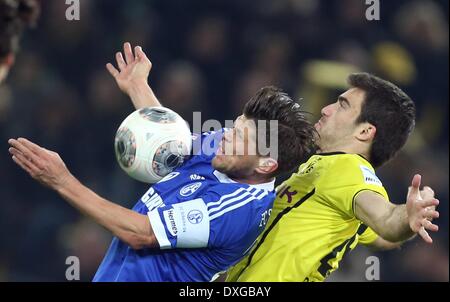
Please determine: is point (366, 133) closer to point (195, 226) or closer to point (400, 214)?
point (400, 214)

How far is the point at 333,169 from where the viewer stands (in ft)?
14.9

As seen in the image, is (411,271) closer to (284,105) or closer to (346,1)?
(346,1)

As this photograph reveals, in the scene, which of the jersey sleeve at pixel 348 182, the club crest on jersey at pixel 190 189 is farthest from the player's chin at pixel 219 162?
the jersey sleeve at pixel 348 182

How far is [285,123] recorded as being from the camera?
14.0 ft

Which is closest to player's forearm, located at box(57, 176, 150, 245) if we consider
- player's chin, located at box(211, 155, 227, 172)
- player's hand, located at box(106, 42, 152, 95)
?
player's chin, located at box(211, 155, 227, 172)

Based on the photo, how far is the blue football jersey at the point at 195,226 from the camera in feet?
13.3

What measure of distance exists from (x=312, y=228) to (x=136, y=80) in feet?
3.99

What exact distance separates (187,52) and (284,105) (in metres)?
3.85

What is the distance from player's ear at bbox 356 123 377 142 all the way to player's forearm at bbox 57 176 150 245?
134 cm

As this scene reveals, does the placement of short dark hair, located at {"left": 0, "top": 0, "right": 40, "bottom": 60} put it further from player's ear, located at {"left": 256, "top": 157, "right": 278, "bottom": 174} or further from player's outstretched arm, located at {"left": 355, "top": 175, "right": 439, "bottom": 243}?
player's outstretched arm, located at {"left": 355, "top": 175, "right": 439, "bottom": 243}

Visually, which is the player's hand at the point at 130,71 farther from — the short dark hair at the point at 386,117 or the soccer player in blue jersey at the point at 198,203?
the short dark hair at the point at 386,117

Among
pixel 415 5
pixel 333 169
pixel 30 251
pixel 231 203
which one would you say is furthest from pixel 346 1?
pixel 231 203

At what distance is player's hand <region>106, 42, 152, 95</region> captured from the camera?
15.8 ft

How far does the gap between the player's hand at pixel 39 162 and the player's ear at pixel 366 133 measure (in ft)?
5.16
